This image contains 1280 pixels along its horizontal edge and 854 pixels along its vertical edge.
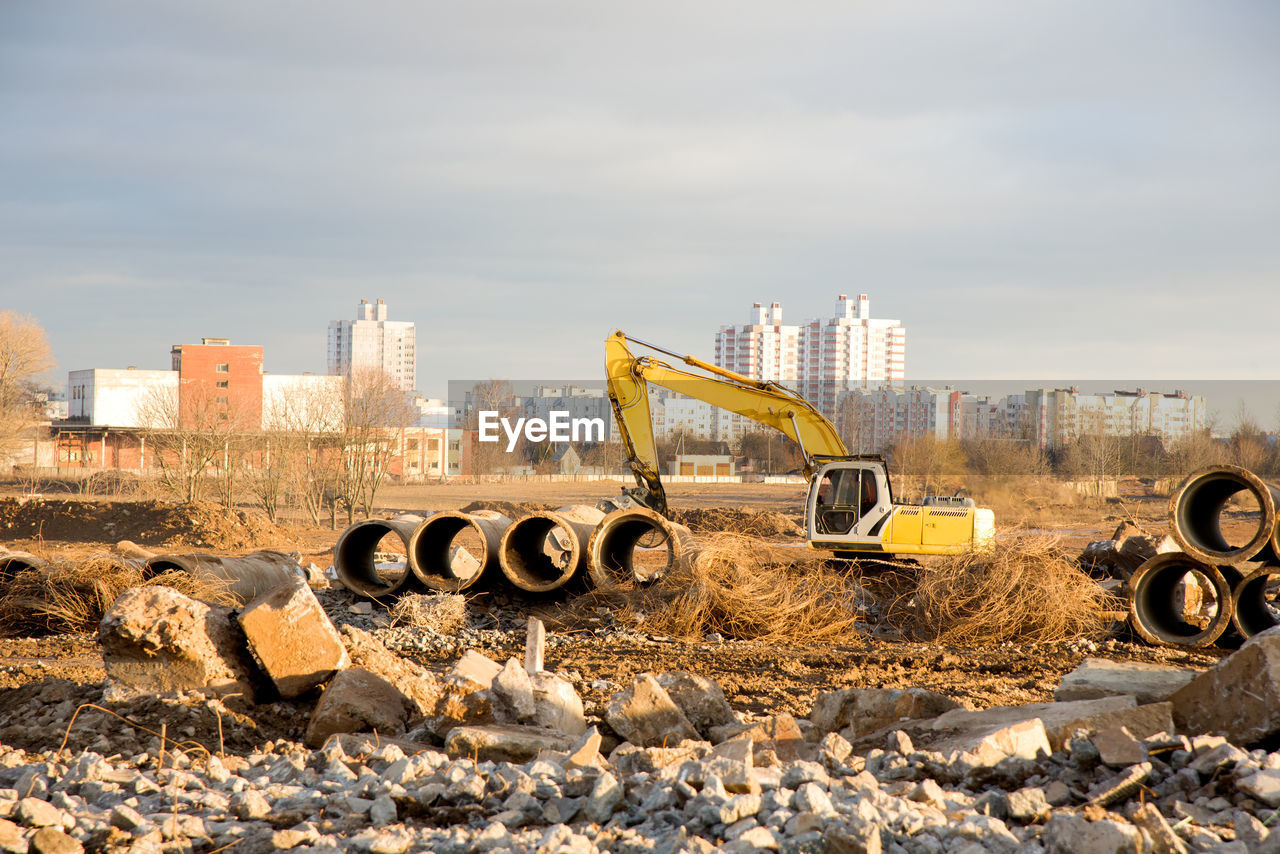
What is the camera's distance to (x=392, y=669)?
19.4ft

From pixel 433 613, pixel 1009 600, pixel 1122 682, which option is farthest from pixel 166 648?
pixel 1009 600

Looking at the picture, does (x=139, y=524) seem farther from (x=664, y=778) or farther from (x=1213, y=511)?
(x=1213, y=511)

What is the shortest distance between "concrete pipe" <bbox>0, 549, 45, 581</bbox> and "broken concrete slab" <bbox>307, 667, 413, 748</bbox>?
6.88m

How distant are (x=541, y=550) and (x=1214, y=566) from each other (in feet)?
26.0

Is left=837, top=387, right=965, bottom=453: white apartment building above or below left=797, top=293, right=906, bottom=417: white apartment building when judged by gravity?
below

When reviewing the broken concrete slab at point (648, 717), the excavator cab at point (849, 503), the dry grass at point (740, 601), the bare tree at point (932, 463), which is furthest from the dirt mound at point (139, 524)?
the bare tree at point (932, 463)

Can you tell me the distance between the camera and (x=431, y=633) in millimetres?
9852

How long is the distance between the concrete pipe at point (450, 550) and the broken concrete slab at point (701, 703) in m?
5.70

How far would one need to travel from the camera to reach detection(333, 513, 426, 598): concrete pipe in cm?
1133

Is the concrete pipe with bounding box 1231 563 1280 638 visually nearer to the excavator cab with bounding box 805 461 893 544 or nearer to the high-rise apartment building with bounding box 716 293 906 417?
the excavator cab with bounding box 805 461 893 544

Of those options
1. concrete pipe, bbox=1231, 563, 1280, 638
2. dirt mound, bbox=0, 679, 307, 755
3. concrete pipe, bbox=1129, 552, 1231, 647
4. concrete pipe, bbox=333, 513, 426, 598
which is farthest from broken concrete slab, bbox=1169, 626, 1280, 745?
concrete pipe, bbox=333, 513, 426, 598

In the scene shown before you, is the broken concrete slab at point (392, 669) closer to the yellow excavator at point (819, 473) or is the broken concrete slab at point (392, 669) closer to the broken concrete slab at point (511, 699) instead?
the broken concrete slab at point (511, 699)

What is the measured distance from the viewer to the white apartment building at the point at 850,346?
11419 cm

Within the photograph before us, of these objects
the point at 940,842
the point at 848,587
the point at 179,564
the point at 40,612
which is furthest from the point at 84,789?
the point at 848,587
